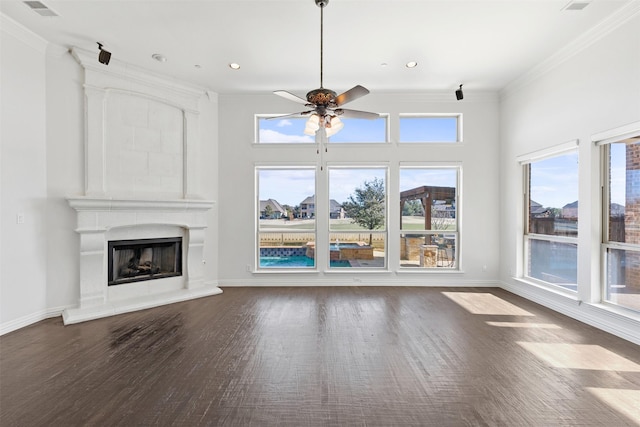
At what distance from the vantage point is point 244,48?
13.1 feet

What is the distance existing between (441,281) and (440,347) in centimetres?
272

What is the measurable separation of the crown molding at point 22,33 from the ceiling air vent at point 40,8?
453 millimetres

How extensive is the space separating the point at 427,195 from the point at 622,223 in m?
2.67

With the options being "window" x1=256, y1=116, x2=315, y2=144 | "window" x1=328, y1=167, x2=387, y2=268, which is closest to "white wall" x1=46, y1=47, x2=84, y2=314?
"window" x1=256, y1=116, x2=315, y2=144

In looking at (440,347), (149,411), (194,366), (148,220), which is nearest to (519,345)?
(440,347)

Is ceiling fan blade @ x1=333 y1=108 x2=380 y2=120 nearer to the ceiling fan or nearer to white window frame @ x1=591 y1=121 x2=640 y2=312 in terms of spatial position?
the ceiling fan

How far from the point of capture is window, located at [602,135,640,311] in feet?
10.9

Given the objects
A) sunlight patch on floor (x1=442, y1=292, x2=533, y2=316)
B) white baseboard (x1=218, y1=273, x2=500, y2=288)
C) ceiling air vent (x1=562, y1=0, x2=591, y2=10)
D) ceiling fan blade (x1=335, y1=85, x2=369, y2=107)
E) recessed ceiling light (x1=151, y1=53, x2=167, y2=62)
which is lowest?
sunlight patch on floor (x1=442, y1=292, x2=533, y2=316)

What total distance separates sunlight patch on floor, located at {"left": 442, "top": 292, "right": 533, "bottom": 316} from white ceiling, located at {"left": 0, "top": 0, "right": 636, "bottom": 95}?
355 cm

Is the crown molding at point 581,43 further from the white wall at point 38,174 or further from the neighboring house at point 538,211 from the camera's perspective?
the white wall at point 38,174

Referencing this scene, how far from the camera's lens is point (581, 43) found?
12.4 feet

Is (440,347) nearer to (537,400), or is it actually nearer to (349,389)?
(537,400)

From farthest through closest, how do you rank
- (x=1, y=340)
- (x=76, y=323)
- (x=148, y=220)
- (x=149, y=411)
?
(x=148, y=220)
(x=76, y=323)
(x=1, y=340)
(x=149, y=411)

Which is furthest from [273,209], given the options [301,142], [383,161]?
[383,161]
